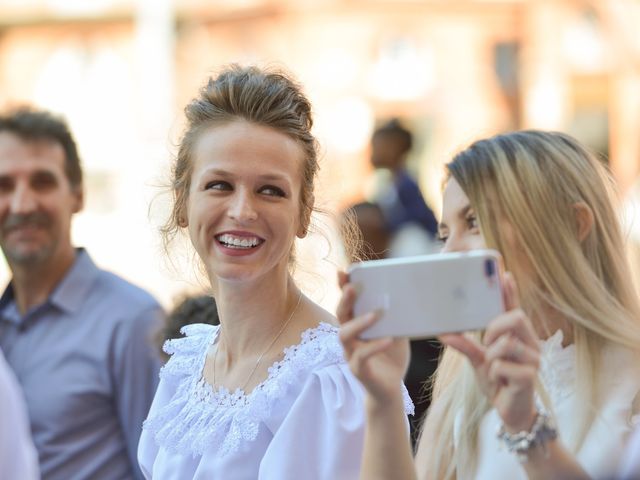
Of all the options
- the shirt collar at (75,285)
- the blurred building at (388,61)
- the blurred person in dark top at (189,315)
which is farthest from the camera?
the blurred building at (388,61)

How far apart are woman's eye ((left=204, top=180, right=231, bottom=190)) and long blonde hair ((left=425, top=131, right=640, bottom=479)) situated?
1.65 ft

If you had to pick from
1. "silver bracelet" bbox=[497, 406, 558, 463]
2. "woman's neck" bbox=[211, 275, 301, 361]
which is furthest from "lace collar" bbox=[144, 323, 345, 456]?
"silver bracelet" bbox=[497, 406, 558, 463]

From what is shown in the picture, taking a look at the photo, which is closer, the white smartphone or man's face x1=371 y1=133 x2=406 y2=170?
the white smartphone

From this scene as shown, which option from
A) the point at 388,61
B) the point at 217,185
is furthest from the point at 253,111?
the point at 388,61

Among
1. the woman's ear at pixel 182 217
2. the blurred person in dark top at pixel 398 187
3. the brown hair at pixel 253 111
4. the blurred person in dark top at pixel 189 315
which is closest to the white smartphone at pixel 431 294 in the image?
the brown hair at pixel 253 111

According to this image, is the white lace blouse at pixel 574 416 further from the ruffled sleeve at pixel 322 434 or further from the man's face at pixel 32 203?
the man's face at pixel 32 203

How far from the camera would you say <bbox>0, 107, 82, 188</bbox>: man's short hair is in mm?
4055

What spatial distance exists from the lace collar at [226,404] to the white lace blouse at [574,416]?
374mm

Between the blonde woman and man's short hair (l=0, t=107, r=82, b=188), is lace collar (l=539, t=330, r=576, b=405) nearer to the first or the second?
the blonde woman

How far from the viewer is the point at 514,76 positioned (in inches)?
738

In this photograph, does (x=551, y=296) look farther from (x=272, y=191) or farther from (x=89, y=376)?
(x=89, y=376)

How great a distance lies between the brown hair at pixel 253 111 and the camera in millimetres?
2486

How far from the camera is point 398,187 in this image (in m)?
7.14

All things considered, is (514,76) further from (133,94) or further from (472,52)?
(133,94)
